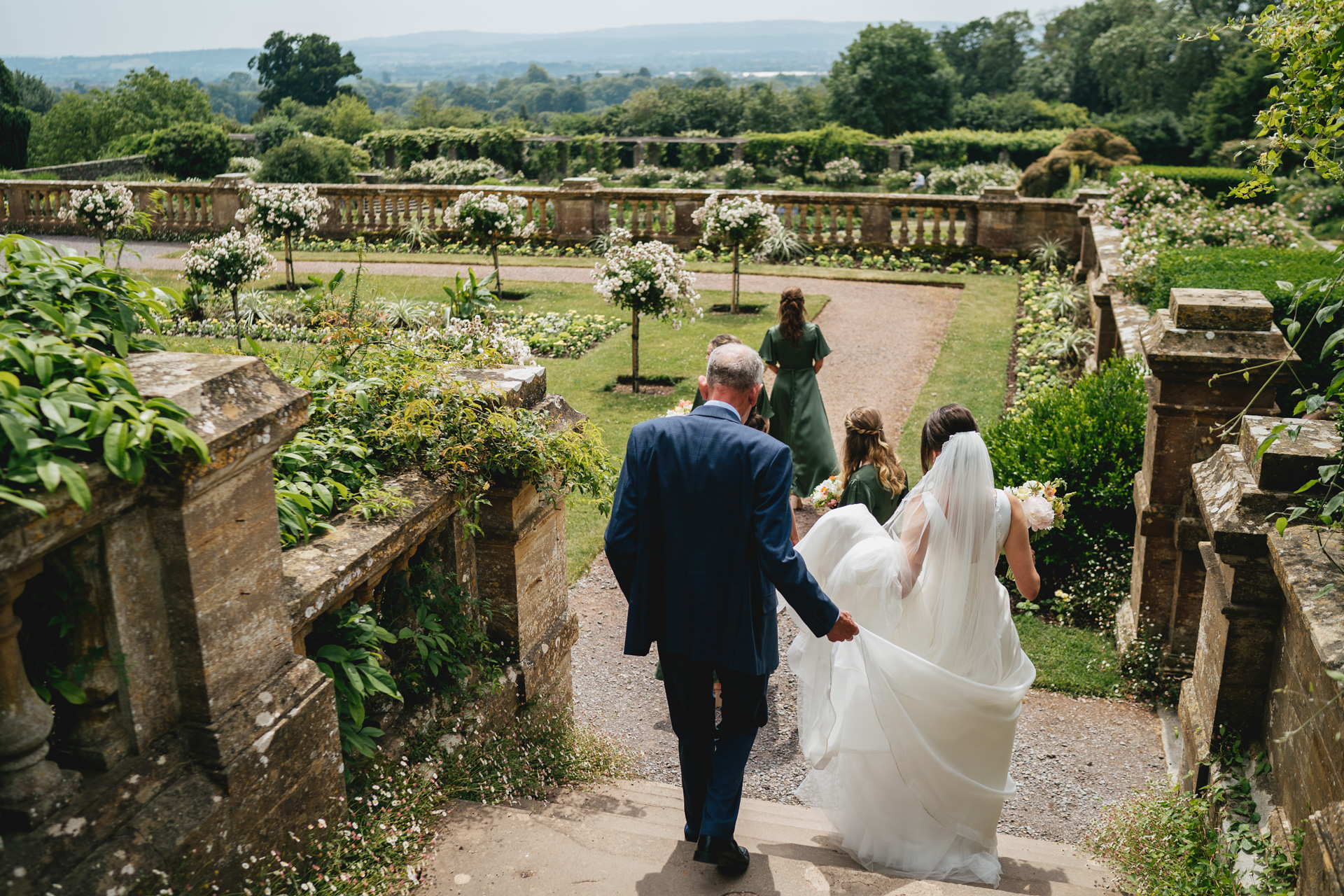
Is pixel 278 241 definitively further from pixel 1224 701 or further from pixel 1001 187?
pixel 1224 701

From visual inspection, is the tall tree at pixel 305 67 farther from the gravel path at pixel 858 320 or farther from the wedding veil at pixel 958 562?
the wedding veil at pixel 958 562

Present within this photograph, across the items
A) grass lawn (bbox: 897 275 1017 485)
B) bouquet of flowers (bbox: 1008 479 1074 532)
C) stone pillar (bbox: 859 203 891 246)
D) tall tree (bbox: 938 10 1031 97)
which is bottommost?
grass lawn (bbox: 897 275 1017 485)

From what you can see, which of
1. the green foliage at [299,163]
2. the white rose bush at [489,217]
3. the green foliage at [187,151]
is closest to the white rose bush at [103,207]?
the white rose bush at [489,217]

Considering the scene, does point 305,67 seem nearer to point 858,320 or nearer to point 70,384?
point 858,320

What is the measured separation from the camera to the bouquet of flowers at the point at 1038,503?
479 centimetres

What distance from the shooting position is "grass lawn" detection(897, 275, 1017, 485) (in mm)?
9664

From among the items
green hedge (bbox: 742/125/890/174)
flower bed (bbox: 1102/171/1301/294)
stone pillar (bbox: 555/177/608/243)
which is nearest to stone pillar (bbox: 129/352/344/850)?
flower bed (bbox: 1102/171/1301/294)

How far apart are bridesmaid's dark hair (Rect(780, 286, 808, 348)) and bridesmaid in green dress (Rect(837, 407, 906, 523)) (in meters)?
2.24

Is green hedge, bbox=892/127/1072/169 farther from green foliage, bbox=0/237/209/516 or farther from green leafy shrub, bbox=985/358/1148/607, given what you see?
green foliage, bbox=0/237/209/516

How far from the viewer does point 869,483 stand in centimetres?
512

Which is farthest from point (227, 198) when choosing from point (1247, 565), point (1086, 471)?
point (1247, 565)

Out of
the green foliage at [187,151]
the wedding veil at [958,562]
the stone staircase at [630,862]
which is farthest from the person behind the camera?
the green foliage at [187,151]

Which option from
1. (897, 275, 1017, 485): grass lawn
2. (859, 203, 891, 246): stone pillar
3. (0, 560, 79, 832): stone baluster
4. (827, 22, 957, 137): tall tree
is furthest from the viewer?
(827, 22, 957, 137): tall tree

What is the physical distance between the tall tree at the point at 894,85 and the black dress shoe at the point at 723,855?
248 feet
